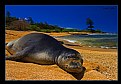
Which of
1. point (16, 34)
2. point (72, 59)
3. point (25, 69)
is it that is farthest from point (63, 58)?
point (16, 34)

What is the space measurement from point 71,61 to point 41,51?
3.80ft

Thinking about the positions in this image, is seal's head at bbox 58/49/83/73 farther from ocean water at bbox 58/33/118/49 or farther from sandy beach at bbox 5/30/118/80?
ocean water at bbox 58/33/118/49

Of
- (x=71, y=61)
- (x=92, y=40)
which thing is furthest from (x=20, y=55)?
(x=92, y=40)

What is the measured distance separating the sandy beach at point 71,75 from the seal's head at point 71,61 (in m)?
0.12

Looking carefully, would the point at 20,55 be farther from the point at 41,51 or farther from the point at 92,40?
the point at 92,40

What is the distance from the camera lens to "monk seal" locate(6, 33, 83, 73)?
19.7 ft

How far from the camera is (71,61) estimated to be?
5723 mm

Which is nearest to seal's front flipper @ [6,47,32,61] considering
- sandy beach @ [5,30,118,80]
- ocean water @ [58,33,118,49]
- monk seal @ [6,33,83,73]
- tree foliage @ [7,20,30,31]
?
monk seal @ [6,33,83,73]

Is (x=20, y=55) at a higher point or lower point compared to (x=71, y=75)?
higher

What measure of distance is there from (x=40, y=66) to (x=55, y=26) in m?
0.87

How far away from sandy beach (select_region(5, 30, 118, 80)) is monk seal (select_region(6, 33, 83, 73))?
0.19 meters

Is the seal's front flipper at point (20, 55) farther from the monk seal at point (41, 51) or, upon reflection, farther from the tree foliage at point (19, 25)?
the tree foliage at point (19, 25)

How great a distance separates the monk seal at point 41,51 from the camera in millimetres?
6016
